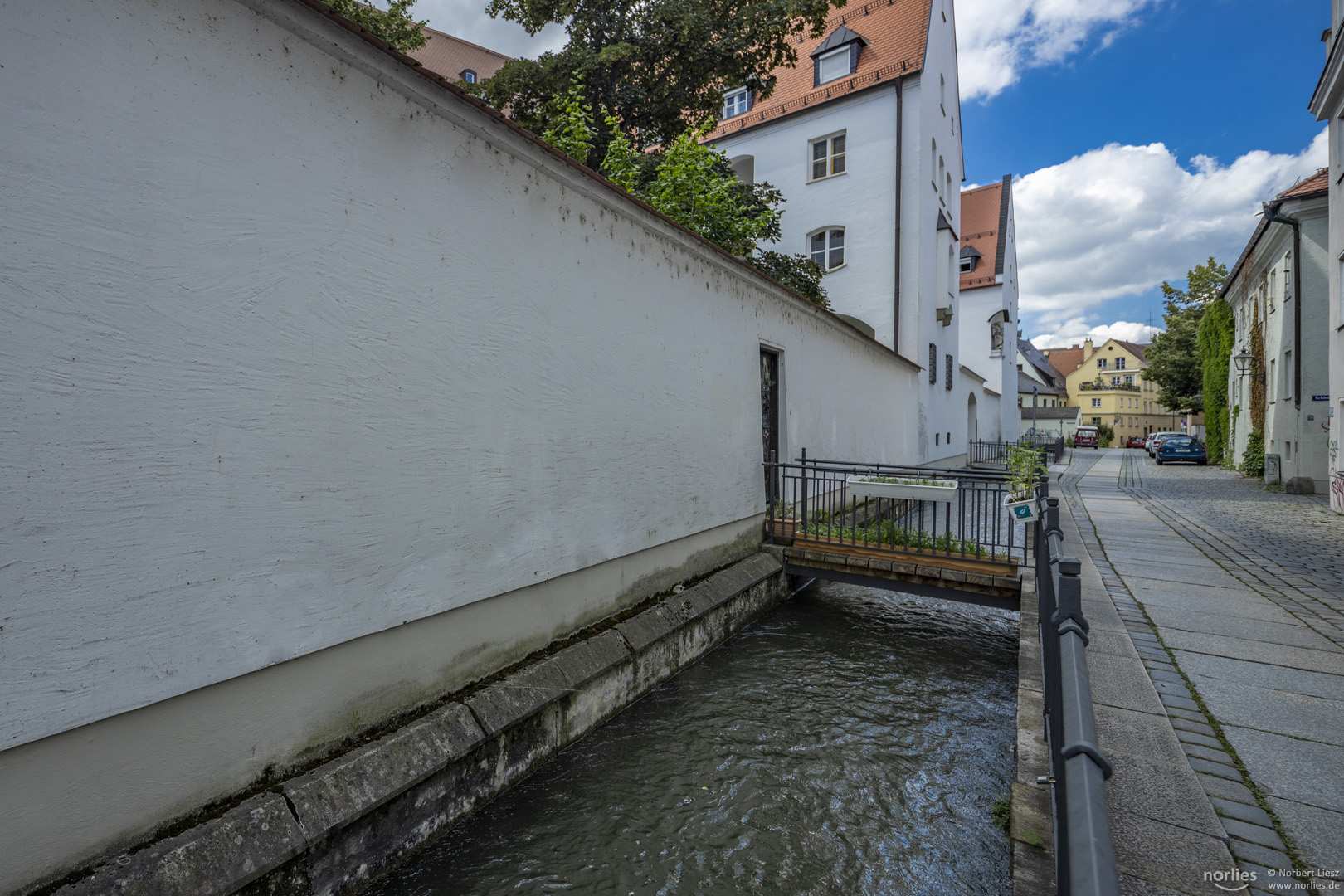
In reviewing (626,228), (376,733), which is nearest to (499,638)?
(376,733)

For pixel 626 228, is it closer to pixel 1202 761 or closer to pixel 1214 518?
pixel 1202 761

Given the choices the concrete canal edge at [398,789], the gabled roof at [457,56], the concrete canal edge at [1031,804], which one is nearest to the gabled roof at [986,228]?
the gabled roof at [457,56]

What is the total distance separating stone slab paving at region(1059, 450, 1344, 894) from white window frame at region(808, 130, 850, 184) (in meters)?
12.1

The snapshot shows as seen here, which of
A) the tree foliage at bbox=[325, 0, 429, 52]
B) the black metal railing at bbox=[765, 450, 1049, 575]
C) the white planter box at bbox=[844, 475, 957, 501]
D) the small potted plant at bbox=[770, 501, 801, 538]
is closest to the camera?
the black metal railing at bbox=[765, 450, 1049, 575]

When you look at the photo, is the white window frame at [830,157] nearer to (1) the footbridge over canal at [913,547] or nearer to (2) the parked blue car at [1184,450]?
(1) the footbridge over canal at [913,547]

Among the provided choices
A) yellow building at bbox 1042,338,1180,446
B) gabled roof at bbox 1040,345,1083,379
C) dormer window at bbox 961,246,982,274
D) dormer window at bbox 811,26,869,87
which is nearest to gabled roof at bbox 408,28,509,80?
dormer window at bbox 811,26,869,87

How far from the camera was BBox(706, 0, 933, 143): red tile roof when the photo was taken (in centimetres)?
1697

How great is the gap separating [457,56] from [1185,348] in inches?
1479

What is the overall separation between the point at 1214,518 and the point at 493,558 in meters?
11.8

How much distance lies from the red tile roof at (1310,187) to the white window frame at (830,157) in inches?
385

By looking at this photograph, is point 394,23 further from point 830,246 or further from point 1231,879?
point 1231,879

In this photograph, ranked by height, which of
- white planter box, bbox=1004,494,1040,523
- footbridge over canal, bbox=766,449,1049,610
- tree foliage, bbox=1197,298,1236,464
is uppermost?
tree foliage, bbox=1197,298,1236,464

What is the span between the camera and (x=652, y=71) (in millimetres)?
13508

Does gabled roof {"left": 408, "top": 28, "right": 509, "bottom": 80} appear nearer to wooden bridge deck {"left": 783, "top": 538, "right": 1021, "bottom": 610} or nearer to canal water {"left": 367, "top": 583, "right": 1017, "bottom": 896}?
wooden bridge deck {"left": 783, "top": 538, "right": 1021, "bottom": 610}
